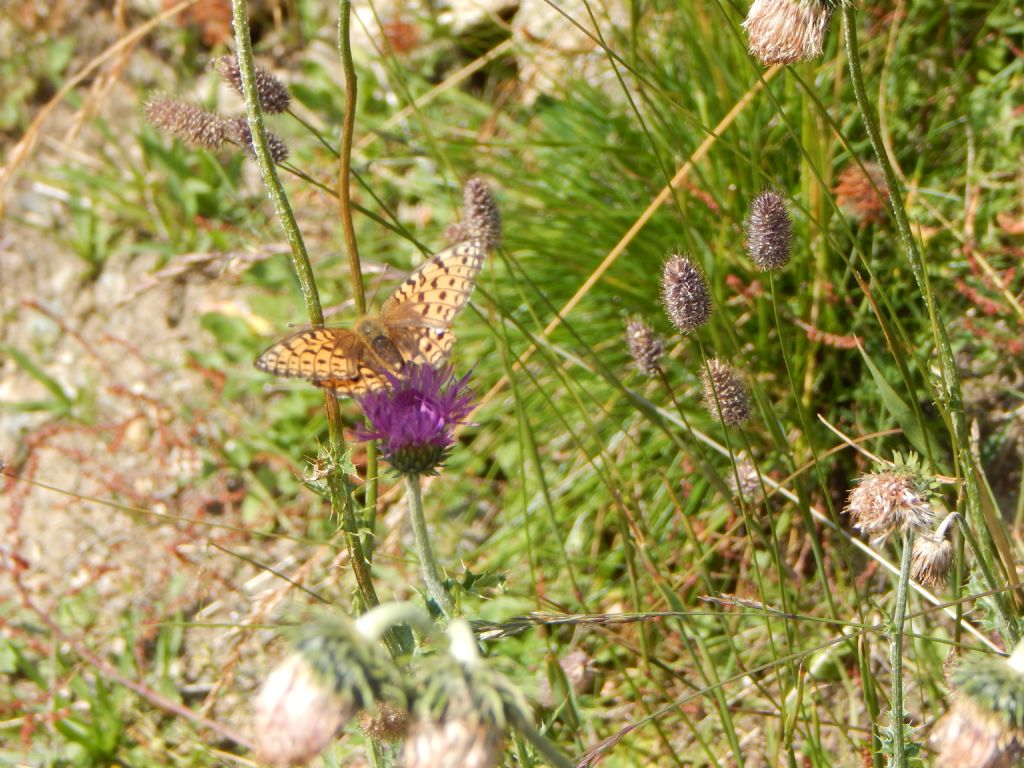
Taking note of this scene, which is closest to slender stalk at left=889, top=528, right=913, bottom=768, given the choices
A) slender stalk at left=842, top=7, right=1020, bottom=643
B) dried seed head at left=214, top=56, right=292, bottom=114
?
slender stalk at left=842, top=7, right=1020, bottom=643

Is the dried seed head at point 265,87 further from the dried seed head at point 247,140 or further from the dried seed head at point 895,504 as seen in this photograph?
the dried seed head at point 895,504

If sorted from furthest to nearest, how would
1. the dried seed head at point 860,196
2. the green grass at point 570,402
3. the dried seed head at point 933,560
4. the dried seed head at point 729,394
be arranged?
the dried seed head at point 860,196 → the green grass at point 570,402 → the dried seed head at point 729,394 → the dried seed head at point 933,560

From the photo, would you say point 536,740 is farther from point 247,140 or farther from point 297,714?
point 247,140

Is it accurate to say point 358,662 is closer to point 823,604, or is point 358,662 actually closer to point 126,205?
point 823,604

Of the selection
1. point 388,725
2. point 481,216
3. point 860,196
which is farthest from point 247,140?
point 860,196

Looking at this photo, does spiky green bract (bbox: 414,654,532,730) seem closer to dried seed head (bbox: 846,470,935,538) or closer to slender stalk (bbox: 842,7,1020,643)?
dried seed head (bbox: 846,470,935,538)

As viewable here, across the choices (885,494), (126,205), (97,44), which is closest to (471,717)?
(885,494)

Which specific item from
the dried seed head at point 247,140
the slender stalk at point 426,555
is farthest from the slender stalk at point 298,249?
the dried seed head at point 247,140

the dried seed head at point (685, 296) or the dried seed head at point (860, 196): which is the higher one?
the dried seed head at point (685, 296)
